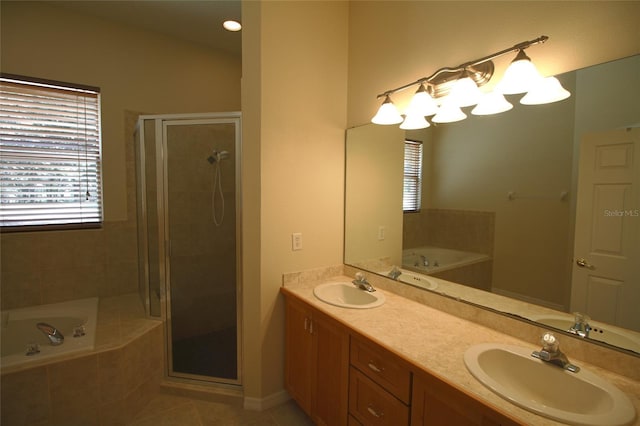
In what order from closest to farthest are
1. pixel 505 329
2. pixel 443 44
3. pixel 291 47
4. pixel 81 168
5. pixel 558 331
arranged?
pixel 558 331, pixel 505 329, pixel 443 44, pixel 291 47, pixel 81 168

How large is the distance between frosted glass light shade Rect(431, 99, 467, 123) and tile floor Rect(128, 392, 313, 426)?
203 cm

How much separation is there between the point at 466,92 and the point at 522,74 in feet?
0.85

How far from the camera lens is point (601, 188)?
1149mm

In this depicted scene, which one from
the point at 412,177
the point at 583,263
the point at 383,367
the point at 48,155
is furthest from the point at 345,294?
the point at 48,155

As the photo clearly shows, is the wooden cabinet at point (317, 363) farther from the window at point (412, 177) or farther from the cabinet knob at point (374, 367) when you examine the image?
the window at point (412, 177)

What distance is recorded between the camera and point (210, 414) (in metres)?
1.99

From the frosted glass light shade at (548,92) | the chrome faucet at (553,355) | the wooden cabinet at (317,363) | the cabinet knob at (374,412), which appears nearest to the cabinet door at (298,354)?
the wooden cabinet at (317,363)

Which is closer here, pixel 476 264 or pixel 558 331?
pixel 558 331

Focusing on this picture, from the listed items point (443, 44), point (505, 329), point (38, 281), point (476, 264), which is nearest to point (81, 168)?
point (38, 281)

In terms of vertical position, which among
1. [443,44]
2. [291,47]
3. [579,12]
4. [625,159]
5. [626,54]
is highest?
[291,47]

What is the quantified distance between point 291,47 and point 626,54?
5.47 ft

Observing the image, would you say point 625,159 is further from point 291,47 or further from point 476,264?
point 291,47

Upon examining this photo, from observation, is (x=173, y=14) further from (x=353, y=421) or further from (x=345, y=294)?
(x=353, y=421)

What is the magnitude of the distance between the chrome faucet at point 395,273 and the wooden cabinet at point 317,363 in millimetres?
569
